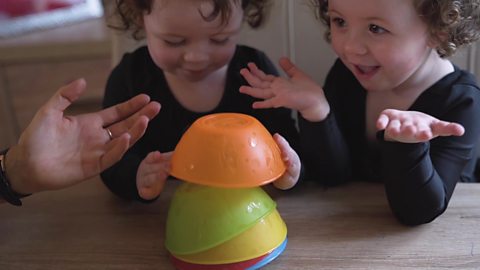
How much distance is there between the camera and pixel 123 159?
3.16 ft

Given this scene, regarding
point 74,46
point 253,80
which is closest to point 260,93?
point 253,80

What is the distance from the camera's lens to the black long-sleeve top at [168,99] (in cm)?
104

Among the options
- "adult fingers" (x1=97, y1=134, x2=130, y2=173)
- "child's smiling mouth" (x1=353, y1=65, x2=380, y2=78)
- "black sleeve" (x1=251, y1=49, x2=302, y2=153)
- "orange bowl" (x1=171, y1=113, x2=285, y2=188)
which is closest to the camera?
"orange bowl" (x1=171, y1=113, x2=285, y2=188)

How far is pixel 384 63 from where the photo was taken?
877 millimetres

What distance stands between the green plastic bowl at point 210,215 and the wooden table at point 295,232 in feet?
0.20

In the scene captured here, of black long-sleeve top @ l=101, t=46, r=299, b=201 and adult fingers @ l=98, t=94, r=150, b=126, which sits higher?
adult fingers @ l=98, t=94, r=150, b=126

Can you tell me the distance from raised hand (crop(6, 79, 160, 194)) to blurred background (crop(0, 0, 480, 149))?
16.8 inches

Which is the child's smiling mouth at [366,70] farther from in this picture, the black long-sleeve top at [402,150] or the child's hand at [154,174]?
the child's hand at [154,174]

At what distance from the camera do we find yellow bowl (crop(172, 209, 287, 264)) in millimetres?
715

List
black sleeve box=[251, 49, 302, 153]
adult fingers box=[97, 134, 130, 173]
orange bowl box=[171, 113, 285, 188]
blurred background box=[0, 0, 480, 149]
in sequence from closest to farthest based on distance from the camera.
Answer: orange bowl box=[171, 113, 285, 188]
adult fingers box=[97, 134, 130, 173]
black sleeve box=[251, 49, 302, 153]
blurred background box=[0, 0, 480, 149]

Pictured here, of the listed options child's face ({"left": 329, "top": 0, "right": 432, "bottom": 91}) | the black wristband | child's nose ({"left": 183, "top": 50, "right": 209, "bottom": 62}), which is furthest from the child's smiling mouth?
the black wristband

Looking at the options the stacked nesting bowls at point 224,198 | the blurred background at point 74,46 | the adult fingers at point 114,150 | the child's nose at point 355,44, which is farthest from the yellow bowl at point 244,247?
the blurred background at point 74,46

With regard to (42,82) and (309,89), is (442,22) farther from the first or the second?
(42,82)

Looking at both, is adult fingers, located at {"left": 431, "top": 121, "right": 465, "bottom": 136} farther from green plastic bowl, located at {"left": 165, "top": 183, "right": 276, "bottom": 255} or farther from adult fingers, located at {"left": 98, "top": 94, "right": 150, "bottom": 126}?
adult fingers, located at {"left": 98, "top": 94, "right": 150, "bottom": 126}
